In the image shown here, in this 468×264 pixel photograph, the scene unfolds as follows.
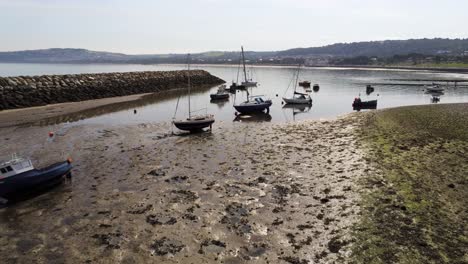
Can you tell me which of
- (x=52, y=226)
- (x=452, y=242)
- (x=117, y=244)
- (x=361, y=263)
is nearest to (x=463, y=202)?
(x=452, y=242)

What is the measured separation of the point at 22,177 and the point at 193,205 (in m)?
9.52

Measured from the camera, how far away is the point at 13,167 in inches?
752

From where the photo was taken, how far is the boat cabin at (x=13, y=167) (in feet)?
61.7

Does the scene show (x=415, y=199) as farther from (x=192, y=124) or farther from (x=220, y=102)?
(x=220, y=102)

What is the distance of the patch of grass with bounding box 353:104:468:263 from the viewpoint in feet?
39.5

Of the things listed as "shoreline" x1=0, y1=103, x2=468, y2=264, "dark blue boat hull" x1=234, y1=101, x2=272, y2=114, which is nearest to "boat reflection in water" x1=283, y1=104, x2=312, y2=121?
"dark blue boat hull" x1=234, y1=101, x2=272, y2=114

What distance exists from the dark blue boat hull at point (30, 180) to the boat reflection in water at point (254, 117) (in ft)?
84.9

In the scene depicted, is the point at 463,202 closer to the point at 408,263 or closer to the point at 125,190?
the point at 408,263

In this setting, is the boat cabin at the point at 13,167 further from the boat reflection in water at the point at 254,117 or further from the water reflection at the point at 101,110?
the boat reflection in water at the point at 254,117

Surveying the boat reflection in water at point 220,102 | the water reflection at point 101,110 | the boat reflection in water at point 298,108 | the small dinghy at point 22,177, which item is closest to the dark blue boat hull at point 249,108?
the boat reflection in water at point 298,108

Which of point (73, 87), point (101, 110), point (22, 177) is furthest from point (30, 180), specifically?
point (73, 87)

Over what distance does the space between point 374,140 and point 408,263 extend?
17758 millimetres

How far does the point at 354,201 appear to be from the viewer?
16.5m

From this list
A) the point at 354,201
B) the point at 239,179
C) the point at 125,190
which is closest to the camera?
the point at 354,201
